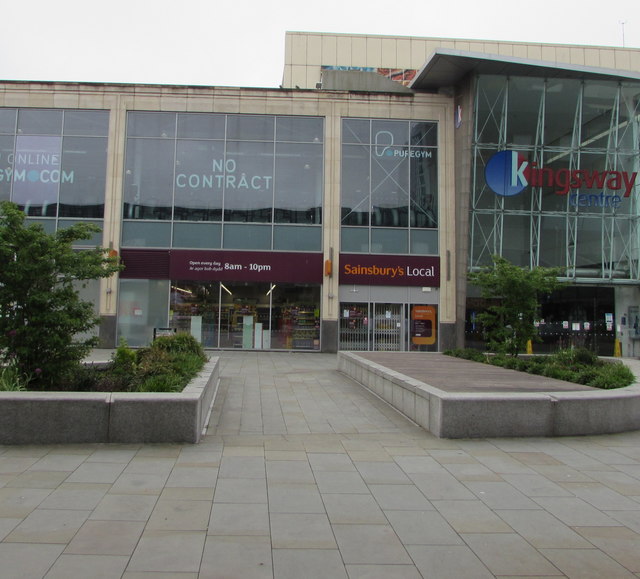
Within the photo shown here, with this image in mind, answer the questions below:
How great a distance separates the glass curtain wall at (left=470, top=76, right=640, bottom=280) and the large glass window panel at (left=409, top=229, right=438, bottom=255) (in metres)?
1.82

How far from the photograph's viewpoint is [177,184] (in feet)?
82.1

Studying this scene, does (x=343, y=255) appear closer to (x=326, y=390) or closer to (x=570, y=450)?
(x=326, y=390)

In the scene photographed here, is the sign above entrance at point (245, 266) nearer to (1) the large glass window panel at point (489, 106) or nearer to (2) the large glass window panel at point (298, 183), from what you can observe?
(2) the large glass window panel at point (298, 183)

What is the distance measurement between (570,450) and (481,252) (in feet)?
62.6

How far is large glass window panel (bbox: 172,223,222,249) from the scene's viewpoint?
2464 centimetres

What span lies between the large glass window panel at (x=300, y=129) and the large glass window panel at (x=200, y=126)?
2701mm

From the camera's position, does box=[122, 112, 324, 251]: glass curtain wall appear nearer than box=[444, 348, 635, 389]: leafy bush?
No

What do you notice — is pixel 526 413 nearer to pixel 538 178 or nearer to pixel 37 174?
pixel 538 178

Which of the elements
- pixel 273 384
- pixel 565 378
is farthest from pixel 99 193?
pixel 565 378

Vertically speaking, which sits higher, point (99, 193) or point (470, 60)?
point (470, 60)

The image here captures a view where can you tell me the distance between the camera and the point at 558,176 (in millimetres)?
Answer: 25344

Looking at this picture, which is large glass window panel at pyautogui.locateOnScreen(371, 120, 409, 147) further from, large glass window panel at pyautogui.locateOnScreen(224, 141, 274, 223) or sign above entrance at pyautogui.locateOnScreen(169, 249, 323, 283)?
sign above entrance at pyautogui.locateOnScreen(169, 249, 323, 283)

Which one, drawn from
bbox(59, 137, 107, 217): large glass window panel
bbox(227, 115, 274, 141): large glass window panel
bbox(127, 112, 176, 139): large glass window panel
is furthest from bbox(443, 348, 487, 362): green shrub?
bbox(59, 137, 107, 217): large glass window panel

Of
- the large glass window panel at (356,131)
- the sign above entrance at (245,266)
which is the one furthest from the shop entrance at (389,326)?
the large glass window panel at (356,131)
